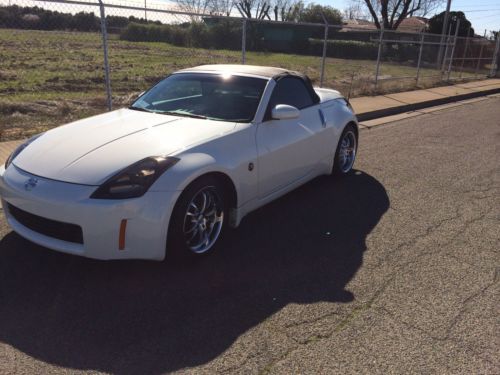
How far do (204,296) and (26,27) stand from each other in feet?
27.7

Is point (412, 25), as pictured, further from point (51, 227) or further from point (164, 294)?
point (51, 227)

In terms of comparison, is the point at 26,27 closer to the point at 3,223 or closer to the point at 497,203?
the point at 3,223

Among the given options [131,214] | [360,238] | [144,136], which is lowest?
[360,238]

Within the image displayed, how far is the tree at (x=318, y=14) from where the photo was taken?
57.1 metres

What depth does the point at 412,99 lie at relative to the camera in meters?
13.6

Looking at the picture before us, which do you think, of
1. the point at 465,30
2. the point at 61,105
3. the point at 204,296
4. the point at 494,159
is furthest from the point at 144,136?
the point at 465,30

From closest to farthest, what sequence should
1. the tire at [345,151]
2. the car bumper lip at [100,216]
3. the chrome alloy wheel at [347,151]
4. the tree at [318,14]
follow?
the car bumper lip at [100,216], the tire at [345,151], the chrome alloy wheel at [347,151], the tree at [318,14]

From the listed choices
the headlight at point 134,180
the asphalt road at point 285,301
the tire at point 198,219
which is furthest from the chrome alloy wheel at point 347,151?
the headlight at point 134,180

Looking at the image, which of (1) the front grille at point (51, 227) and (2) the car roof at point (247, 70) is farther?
(2) the car roof at point (247, 70)

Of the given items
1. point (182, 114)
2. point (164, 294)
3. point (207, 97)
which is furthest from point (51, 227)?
point (207, 97)

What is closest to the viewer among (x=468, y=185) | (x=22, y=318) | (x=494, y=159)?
(x=22, y=318)

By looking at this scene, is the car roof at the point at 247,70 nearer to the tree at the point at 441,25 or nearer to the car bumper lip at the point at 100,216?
the car bumper lip at the point at 100,216

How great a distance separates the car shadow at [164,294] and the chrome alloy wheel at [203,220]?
0.14m

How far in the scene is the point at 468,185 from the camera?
5.77m
